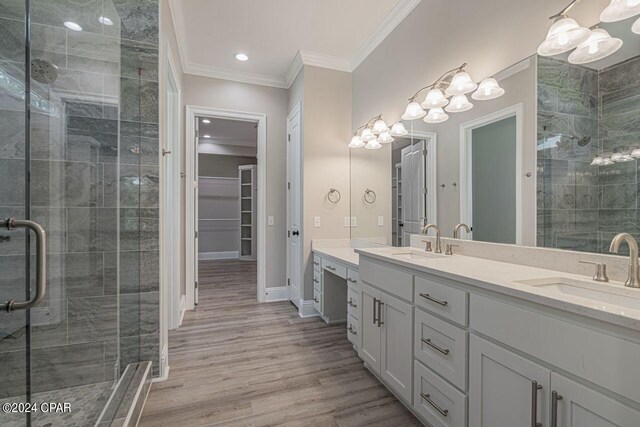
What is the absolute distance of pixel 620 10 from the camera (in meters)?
1.16

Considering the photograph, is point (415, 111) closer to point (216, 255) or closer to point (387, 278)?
point (387, 278)

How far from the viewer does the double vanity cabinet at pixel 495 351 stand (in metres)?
0.84

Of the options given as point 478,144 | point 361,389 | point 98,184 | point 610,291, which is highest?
point 478,144

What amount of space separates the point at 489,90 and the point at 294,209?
2426 mm

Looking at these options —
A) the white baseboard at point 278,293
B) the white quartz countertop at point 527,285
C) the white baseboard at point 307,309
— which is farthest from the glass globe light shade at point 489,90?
A: the white baseboard at point 278,293

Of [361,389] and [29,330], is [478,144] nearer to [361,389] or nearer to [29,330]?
[361,389]

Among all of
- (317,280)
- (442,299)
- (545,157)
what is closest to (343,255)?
(317,280)

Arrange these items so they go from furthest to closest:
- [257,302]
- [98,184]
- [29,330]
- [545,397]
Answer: [257,302], [98,184], [29,330], [545,397]

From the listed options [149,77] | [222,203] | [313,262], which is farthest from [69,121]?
[222,203]

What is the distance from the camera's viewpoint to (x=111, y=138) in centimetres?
192

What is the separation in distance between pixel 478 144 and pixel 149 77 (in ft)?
7.33

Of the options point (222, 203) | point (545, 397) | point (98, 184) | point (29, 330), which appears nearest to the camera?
point (545, 397)

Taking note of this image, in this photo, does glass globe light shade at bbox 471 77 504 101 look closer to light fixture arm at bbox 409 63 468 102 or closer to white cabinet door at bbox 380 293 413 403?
light fixture arm at bbox 409 63 468 102

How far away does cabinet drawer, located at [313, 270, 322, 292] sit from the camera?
3.15m
